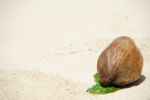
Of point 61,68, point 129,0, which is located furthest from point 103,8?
point 61,68

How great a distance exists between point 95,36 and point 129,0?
4.39 meters

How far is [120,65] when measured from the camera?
897 cm

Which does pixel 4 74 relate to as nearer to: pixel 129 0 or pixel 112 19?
pixel 112 19

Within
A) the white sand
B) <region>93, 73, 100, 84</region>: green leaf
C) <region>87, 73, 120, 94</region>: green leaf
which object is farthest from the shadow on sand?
<region>93, 73, 100, 84</region>: green leaf

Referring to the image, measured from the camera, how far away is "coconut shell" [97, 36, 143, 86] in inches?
352

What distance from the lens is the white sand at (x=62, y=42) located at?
9523 millimetres

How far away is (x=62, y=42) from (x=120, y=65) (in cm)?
559

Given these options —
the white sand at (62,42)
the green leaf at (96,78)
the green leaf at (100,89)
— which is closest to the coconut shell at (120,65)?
the green leaf at (100,89)

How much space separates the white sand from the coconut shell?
0.31 m

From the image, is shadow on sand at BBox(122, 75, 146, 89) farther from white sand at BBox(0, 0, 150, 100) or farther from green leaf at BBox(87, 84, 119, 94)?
green leaf at BBox(87, 84, 119, 94)

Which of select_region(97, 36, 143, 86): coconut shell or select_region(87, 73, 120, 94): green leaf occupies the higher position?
select_region(97, 36, 143, 86): coconut shell

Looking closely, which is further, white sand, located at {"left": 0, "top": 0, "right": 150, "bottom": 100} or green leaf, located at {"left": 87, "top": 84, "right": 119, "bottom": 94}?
white sand, located at {"left": 0, "top": 0, "right": 150, "bottom": 100}

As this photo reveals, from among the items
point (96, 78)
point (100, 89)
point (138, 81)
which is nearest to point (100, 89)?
point (100, 89)

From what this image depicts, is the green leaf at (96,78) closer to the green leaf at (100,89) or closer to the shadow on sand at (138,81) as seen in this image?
the green leaf at (100,89)
